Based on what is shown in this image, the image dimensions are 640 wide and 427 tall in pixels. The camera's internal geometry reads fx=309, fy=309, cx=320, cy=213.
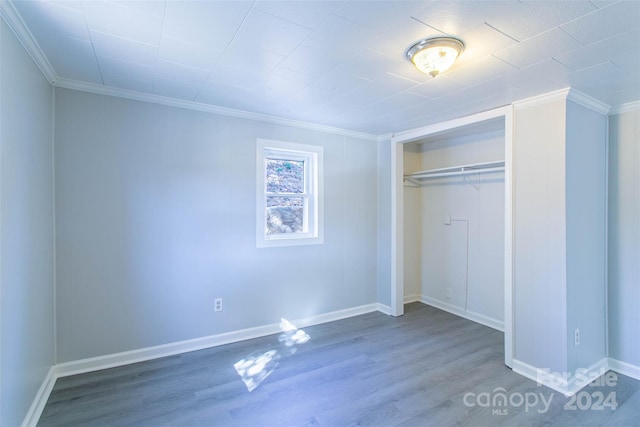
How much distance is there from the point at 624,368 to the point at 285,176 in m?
3.71

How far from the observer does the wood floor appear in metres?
2.09

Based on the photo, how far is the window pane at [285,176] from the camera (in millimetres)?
3562

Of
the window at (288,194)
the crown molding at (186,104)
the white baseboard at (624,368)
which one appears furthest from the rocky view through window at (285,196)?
the white baseboard at (624,368)

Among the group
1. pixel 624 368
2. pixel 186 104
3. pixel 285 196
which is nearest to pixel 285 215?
pixel 285 196

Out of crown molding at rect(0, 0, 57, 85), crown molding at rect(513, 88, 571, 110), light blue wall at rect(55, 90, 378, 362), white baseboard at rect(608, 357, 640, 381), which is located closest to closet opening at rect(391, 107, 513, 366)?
crown molding at rect(513, 88, 571, 110)

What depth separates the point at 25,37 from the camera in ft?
5.82

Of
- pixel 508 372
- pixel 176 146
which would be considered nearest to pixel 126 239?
pixel 176 146

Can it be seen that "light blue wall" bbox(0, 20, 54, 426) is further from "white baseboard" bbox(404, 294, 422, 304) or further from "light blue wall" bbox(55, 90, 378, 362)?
"white baseboard" bbox(404, 294, 422, 304)

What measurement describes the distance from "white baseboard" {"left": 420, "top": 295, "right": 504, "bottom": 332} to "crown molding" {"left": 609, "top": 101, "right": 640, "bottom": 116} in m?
2.42

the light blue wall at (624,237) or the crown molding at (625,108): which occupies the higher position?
the crown molding at (625,108)

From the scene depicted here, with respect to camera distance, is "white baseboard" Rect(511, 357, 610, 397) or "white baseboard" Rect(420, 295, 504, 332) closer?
"white baseboard" Rect(511, 357, 610, 397)

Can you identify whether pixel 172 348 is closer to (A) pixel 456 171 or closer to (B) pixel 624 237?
(A) pixel 456 171

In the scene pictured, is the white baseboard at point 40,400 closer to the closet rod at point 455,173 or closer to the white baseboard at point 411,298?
the white baseboard at point 411,298

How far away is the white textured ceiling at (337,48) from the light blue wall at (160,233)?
0.36m
